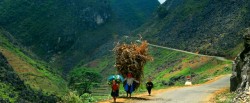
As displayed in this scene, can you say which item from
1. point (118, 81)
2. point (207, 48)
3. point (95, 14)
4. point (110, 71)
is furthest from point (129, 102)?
point (95, 14)

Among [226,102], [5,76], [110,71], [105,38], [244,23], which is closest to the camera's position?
[226,102]

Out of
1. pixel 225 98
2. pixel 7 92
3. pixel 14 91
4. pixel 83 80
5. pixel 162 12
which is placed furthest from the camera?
pixel 162 12

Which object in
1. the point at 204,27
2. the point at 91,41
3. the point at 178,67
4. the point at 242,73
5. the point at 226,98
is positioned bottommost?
the point at 226,98

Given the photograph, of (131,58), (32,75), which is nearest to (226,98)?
(131,58)

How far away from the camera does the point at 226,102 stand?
69.8 ft

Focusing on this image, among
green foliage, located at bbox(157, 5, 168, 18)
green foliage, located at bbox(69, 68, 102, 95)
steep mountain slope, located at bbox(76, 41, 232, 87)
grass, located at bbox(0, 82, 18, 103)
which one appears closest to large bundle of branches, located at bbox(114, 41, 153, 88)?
steep mountain slope, located at bbox(76, 41, 232, 87)

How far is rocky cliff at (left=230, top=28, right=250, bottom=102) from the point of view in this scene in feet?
68.9

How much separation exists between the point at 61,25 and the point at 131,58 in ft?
532

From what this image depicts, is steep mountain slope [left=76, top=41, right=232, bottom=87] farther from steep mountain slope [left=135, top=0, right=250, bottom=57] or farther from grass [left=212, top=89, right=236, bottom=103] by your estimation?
grass [left=212, top=89, right=236, bottom=103]

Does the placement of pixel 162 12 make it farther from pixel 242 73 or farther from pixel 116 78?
pixel 116 78

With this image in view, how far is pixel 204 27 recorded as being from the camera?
89625 millimetres

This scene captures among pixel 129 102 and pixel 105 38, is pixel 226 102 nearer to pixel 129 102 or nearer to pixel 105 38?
pixel 129 102

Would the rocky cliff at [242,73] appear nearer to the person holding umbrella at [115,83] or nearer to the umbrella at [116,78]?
the person holding umbrella at [115,83]

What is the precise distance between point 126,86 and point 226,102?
602 cm
